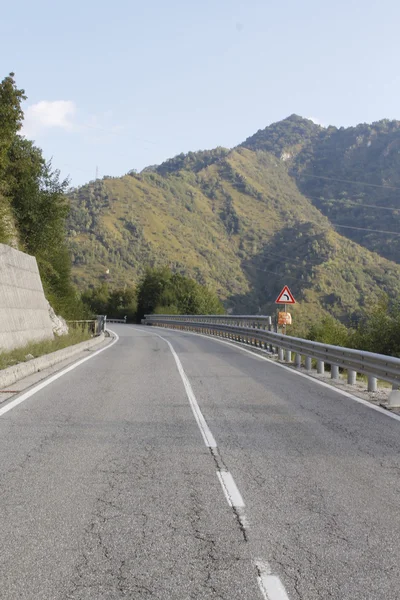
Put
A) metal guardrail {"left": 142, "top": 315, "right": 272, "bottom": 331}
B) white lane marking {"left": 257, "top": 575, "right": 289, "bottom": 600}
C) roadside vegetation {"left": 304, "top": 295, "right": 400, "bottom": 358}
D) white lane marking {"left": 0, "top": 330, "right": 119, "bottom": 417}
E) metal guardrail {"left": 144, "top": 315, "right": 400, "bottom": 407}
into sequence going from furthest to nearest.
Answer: metal guardrail {"left": 142, "top": 315, "right": 272, "bottom": 331} < roadside vegetation {"left": 304, "top": 295, "right": 400, "bottom": 358} < metal guardrail {"left": 144, "top": 315, "right": 400, "bottom": 407} < white lane marking {"left": 0, "top": 330, "right": 119, "bottom": 417} < white lane marking {"left": 257, "top": 575, "right": 289, "bottom": 600}

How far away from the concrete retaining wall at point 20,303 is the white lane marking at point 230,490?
458 inches

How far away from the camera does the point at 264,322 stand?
33.3 metres

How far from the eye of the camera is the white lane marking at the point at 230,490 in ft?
19.5

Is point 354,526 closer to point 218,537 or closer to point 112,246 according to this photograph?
point 218,537

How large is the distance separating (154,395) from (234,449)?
5.07 meters

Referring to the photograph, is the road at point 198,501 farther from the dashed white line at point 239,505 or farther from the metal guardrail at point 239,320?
the metal guardrail at point 239,320

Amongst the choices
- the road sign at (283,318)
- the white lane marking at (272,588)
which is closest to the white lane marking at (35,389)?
the white lane marking at (272,588)

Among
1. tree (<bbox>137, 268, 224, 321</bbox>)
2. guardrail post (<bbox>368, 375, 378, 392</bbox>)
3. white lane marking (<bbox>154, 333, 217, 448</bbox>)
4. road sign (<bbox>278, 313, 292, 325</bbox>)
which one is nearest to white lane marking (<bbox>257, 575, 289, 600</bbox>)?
white lane marking (<bbox>154, 333, 217, 448</bbox>)

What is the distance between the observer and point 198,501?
6.00 m

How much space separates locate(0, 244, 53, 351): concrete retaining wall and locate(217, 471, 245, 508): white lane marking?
1162 centimetres

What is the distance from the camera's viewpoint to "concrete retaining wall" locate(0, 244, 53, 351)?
18797 millimetres

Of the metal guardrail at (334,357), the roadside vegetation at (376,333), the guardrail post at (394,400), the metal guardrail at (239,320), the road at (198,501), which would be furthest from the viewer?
the metal guardrail at (239,320)

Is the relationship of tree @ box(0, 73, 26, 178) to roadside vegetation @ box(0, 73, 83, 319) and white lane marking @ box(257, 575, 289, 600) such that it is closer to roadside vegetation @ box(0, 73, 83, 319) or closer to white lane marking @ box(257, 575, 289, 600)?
roadside vegetation @ box(0, 73, 83, 319)

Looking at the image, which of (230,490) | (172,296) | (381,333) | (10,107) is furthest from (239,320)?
(172,296)
